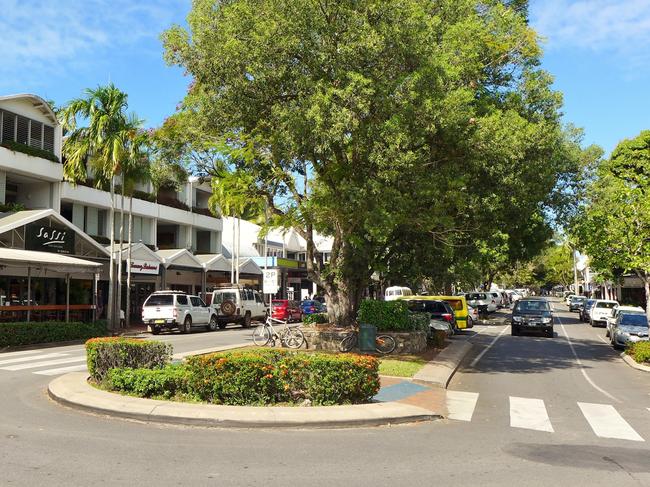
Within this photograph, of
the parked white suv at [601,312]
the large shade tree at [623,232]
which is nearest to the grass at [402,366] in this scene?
the large shade tree at [623,232]

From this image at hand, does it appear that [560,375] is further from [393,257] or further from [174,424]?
[174,424]

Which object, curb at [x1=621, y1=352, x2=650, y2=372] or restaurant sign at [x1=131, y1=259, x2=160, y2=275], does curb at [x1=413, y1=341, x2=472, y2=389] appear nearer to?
curb at [x1=621, y1=352, x2=650, y2=372]

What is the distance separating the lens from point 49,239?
89.0 ft

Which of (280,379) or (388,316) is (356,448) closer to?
(280,379)

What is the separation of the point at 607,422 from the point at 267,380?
5.72 metres

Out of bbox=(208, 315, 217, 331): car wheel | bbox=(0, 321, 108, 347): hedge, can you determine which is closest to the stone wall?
bbox=(0, 321, 108, 347): hedge

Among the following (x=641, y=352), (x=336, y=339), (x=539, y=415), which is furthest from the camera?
(x=336, y=339)

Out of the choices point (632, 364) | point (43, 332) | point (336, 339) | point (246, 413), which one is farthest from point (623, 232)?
point (43, 332)

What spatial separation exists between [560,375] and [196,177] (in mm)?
12309

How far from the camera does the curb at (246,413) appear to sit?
876cm

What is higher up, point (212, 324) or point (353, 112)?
point (353, 112)

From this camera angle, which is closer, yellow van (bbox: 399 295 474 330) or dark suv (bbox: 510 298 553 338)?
dark suv (bbox: 510 298 553 338)

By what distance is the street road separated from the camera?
624 cm

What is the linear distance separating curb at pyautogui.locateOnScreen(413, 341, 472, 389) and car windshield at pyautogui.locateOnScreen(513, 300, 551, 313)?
9130 millimetres
